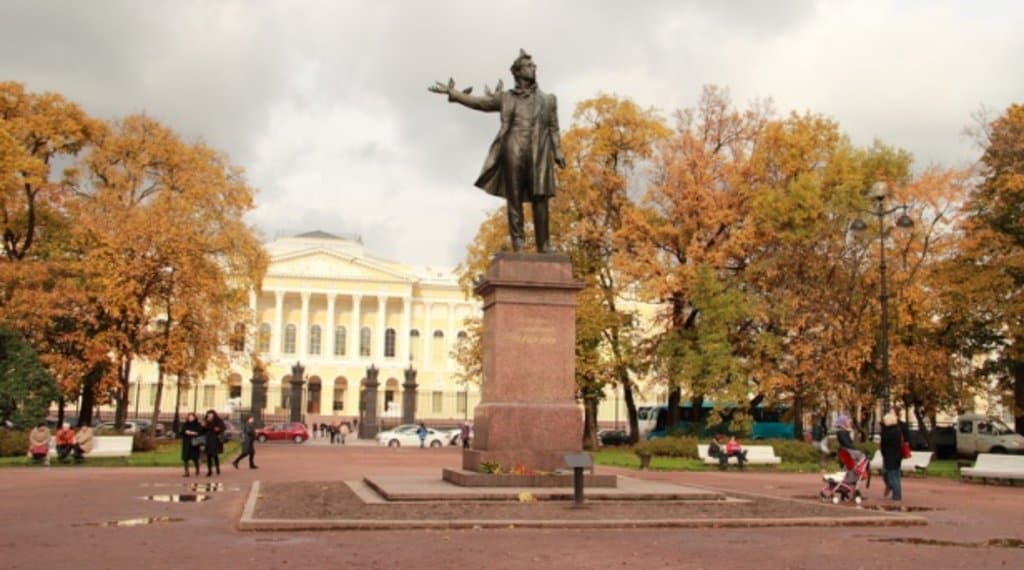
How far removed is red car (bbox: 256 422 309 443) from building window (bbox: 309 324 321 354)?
43159 mm

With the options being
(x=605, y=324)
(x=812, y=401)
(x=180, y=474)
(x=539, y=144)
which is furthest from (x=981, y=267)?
(x=180, y=474)

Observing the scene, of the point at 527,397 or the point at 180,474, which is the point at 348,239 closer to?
the point at 180,474

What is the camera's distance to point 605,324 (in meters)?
40.3

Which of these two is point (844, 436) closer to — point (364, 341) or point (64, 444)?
point (64, 444)

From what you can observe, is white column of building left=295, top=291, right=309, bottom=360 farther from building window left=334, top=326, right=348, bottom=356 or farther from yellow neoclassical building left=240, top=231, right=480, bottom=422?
building window left=334, top=326, right=348, bottom=356

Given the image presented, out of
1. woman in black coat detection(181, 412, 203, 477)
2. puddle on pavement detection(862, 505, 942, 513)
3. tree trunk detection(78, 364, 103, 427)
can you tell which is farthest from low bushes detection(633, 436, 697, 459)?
tree trunk detection(78, 364, 103, 427)

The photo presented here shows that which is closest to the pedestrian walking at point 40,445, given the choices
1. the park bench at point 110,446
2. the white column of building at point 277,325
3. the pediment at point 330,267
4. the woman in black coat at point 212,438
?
the park bench at point 110,446

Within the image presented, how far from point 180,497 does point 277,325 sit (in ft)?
272

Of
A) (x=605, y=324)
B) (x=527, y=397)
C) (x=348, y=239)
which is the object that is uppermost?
(x=348, y=239)

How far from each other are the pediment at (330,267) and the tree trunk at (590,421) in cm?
6018

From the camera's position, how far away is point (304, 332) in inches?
3917

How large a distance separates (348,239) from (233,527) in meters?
101

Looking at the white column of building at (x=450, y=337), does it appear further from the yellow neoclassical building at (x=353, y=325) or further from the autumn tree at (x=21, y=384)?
the autumn tree at (x=21, y=384)

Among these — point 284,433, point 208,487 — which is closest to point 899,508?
point 208,487
